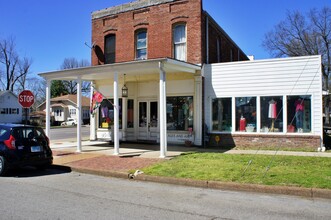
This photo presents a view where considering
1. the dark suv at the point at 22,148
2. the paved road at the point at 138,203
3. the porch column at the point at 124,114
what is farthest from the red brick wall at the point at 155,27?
the paved road at the point at 138,203

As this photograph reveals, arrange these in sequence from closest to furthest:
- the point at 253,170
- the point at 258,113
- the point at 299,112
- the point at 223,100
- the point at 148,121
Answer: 1. the point at 253,170
2. the point at 299,112
3. the point at 258,113
4. the point at 223,100
5. the point at 148,121

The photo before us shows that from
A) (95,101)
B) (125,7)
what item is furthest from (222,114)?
(125,7)

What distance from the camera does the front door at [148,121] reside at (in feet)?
56.4

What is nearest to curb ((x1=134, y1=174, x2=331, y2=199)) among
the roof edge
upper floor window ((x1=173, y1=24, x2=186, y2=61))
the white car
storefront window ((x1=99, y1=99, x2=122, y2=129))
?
upper floor window ((x1=173, y1=24, x2=186, y2=61))

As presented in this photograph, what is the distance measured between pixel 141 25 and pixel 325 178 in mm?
12878

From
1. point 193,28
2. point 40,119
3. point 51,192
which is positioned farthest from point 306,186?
point 40,119

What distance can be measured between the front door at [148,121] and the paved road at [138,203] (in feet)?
27.9

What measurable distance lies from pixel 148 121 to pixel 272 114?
A: 6.62m

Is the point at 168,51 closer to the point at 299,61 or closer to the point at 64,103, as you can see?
the point at 299,61

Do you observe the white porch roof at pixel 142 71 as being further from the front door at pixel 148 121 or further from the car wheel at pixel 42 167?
the car wheel at pixel 42 167

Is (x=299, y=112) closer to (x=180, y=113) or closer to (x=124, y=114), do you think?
(x=180, y=113)

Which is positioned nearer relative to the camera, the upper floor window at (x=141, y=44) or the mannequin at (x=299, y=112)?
the mannequin at (x=299, y=112)

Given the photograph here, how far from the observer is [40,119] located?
5447cm

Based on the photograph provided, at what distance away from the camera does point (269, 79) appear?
47.2ft
